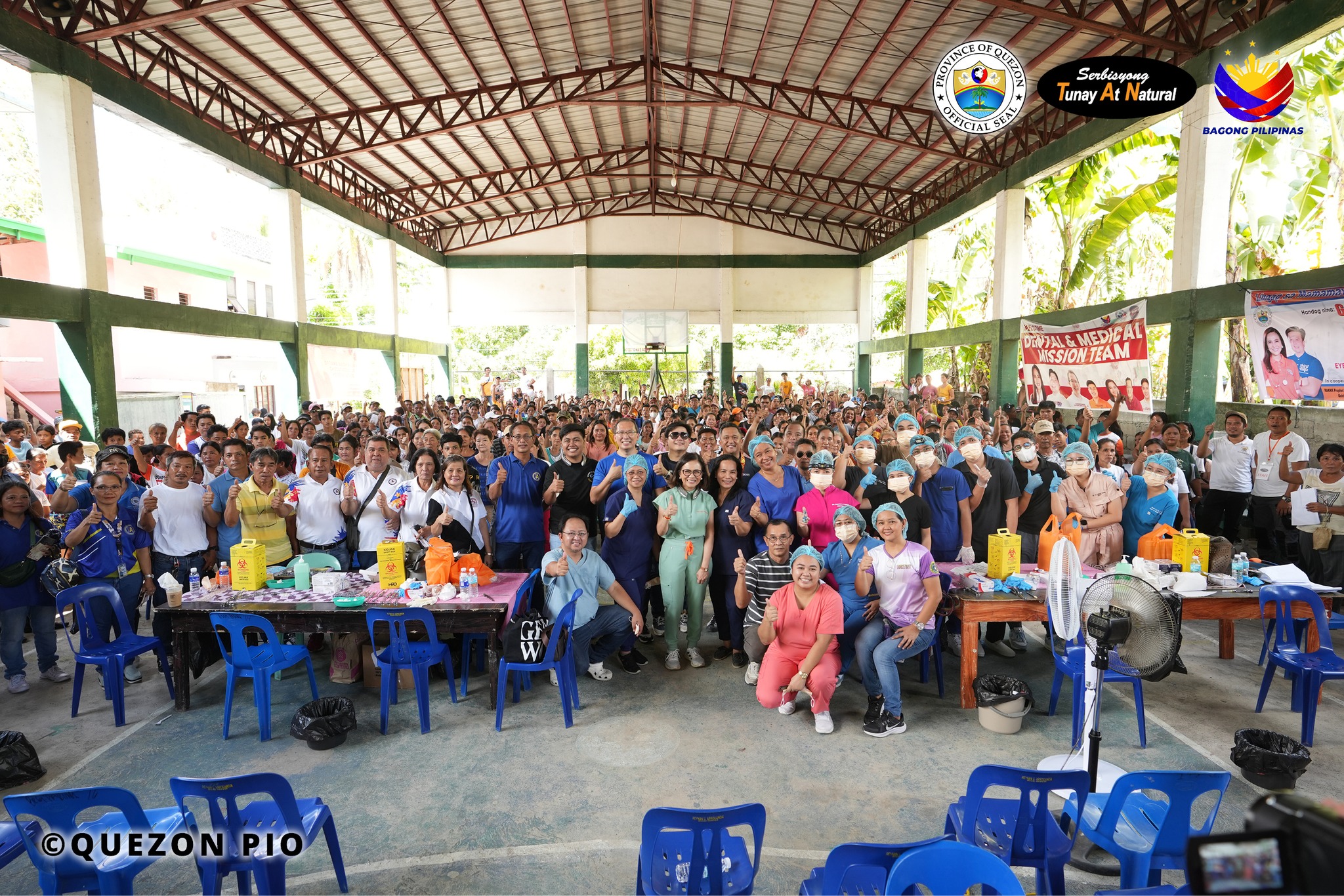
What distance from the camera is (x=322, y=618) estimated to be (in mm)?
4953

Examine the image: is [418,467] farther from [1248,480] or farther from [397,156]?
[397,156]

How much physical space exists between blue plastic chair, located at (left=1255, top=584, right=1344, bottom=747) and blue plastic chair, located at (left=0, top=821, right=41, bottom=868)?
6471mm

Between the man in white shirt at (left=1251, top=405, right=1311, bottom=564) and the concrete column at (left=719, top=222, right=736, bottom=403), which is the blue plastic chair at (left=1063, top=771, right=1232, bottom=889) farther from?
the concrete column at (left=719, top=222, right=736, bottom=403)

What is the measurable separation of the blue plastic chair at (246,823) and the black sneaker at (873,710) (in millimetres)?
3273

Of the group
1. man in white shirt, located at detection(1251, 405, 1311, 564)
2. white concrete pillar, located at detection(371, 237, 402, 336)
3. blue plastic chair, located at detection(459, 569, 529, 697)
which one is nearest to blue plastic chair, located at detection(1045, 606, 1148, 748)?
blue plastic chair, located at detection(459, 569, 529, 697)

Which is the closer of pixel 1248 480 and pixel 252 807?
pixel 252 807

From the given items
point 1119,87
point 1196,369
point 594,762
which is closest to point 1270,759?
point 594,762

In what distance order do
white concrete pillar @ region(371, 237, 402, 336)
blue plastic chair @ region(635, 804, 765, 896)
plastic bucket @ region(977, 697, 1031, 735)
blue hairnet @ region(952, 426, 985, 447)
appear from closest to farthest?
blue plastic chair @ region(635, 804, 765, 896), plastic bucket @ region(977, 697, 1031, 735), blue hairnet @ region(952, 426, 985, 447), white concrete pillar @ region(371, 237, 402, 336)

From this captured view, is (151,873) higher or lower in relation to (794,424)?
lower

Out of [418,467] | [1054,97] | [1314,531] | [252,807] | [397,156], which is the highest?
[397,156]

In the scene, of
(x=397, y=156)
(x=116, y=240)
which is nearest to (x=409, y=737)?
(x=397, y=156)

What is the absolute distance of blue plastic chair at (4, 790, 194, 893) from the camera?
8.45ft

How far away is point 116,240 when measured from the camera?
18.3 m

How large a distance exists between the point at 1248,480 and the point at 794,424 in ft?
16.5
